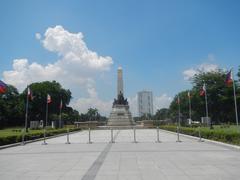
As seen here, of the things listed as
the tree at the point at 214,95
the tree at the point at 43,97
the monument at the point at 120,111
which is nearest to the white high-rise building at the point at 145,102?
the tree at the point at 43,97

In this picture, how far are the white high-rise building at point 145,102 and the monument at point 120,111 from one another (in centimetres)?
6915

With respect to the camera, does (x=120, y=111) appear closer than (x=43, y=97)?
Yes

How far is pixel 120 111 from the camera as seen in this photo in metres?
61.7

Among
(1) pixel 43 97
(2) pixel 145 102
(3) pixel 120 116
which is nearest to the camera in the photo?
(3) pixel 120 116

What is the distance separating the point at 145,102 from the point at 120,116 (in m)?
76.6

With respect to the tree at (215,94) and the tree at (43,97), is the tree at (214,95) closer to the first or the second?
the tree at (215,94)

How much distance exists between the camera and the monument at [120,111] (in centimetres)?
5988

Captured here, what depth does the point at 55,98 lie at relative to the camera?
76625mm

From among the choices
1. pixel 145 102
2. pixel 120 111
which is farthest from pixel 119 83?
pixel 145 102

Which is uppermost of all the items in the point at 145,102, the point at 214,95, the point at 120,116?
the point at 145,102

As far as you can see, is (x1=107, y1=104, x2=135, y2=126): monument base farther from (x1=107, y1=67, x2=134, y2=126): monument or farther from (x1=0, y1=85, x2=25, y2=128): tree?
(x1=0, y1=85, x2=25, y2=128): tree

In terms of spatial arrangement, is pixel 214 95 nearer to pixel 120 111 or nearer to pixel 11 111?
pixel 120 111

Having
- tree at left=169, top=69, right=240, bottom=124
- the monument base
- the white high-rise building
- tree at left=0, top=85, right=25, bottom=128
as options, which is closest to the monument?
the monument base

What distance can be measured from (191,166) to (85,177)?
3717 mm
